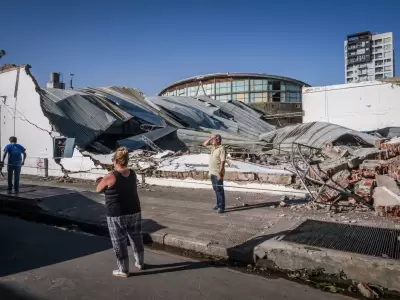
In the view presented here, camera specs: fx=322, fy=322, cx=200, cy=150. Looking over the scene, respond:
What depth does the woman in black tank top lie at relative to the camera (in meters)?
3.90

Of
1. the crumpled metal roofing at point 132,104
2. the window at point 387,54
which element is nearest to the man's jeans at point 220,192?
the crumpled metal roofing at point 132,104

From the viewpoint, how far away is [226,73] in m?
37.4

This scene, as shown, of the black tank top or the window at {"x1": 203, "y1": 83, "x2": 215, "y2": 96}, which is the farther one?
the window at {"x1": 203, "y1": 83, "x2": 215, "y2": 96}

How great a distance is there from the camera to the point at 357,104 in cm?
2330

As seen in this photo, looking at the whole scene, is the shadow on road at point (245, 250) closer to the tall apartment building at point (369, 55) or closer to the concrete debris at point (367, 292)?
the concrete debris at point (367, 292)

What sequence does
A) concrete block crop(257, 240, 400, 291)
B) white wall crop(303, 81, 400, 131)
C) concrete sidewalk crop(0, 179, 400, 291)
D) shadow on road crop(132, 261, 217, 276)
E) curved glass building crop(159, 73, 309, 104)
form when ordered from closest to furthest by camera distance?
1. concrete block crop(257, 240, 400, 291)
2. concrete sidewalk crop(0, 179, 400, 291)
3. shadow on road crop(132, 261, 217, 276)
4. white wall crop(303, 81, 400, 131)
5. curved glass building crop(159, 73, 309, 104)

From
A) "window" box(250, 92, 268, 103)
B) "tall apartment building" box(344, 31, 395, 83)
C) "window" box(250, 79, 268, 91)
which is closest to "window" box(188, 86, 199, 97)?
"window" box(250, 79, 268, 91)

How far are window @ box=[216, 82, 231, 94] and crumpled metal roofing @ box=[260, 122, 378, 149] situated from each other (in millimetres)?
21716

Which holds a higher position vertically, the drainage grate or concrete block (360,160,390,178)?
concrete block (360,160,390,178)

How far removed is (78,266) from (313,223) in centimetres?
395

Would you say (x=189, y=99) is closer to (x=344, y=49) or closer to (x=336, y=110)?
(x=336, y=110)

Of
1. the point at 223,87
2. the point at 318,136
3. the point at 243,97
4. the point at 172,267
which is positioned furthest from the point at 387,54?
the point at 172,267

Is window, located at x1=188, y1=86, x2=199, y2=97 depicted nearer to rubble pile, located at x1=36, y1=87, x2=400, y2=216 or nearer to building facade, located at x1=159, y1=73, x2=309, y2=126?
building facade, located at x1=159, y1=73, x2=309, y2=126

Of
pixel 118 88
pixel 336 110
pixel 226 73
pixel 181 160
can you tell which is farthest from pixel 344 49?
pixel 181 160
